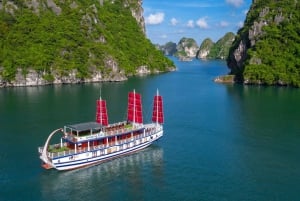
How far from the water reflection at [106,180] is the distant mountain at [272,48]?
4417 inches

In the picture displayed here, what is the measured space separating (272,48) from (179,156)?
127 m

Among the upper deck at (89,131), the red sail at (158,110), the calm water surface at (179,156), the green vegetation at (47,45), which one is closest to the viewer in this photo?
the calm water surface at (179,156)

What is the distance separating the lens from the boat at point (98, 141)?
56.2 meters

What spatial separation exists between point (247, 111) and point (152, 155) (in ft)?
146

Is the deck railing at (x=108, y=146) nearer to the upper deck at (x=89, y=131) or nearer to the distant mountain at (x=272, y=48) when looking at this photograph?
the upper deck at (x=89, y=131)

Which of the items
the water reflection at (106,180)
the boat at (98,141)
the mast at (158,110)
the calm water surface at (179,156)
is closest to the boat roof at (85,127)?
the boat at (98,141)

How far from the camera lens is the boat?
5616 cm

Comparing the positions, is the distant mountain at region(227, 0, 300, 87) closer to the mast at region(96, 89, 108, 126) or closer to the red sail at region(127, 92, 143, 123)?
the red sail at region(127, 92, 143, 123)

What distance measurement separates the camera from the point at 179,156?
63.2 metres

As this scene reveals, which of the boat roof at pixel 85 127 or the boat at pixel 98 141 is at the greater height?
the boat roof at pixel 85 127

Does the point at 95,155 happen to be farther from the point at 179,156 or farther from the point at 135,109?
the point at 179,156

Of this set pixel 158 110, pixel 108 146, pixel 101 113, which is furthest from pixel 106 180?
pixel 158 110

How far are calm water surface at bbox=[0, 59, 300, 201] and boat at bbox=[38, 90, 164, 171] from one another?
150cm

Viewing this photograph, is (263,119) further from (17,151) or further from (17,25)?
(17,25)
